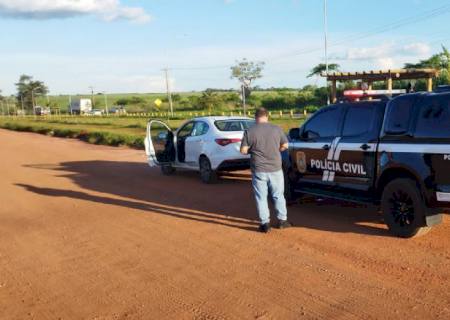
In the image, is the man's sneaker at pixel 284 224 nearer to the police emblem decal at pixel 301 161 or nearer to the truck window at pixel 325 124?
the police emblem decal at pixel 301 161

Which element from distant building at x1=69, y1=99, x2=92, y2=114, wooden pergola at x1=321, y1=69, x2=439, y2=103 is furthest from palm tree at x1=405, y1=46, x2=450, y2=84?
distant building at x1=69, y1=99, x2=92, y2=114

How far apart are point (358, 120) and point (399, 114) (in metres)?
0.81

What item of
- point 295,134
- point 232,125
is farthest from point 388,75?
point 295,134

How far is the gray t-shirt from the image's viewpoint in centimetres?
762

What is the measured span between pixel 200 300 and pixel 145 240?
2.54 metres

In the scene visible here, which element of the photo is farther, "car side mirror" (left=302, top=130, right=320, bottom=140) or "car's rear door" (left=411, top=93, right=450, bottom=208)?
"car side mirror" (left=302, top=130, right=320, bottom=140)

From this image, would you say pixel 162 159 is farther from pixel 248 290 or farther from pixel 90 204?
pixel 248 290

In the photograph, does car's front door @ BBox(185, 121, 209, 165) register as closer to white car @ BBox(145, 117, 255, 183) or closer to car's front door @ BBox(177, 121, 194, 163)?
white car @ BBox(145, 117, 255, 183)

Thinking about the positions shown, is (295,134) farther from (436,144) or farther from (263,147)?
(436,144)

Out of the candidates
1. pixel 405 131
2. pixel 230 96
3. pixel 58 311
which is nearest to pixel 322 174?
pixel 405 131

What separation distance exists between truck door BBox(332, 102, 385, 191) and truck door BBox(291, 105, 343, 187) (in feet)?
0.62

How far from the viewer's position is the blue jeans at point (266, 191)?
764 centimetres

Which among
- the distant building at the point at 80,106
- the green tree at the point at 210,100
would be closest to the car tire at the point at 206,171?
the green tree at the point at 210,100

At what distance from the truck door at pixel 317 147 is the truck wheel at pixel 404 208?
4.19 feet
